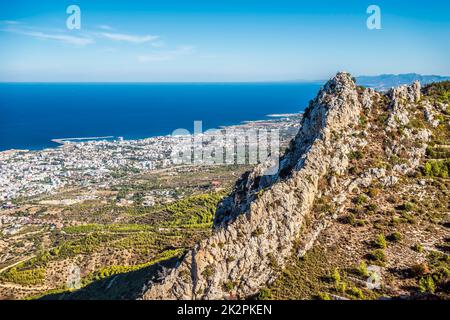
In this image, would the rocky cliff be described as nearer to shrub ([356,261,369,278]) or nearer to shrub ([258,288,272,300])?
shrub ([258,288,272,300])

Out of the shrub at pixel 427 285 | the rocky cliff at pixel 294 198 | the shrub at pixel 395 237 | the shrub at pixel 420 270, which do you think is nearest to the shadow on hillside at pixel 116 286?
the rocky cliff at pixel 294 198

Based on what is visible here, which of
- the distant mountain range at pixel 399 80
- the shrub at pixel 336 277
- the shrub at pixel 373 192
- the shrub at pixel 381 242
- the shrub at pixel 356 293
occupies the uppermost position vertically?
the distant mountain range at pixel 399 80

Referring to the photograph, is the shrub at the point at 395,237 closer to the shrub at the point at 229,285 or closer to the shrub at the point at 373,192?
the shrub at the point at 373,192

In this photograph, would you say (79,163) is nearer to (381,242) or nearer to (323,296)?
(381,242)
